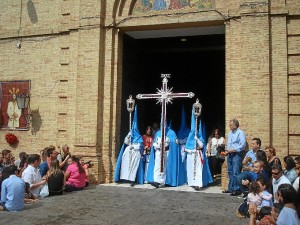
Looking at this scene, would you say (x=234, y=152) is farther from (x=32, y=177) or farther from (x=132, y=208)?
(x=32, y=177)

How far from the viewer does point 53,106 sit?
12.7 metres

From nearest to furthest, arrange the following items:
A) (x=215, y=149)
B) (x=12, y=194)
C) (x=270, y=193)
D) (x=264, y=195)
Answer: (x=264, y=195), (x=270, y=193), (x=12, y=194), (x=215, y=149)

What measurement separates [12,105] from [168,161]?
6.10 m

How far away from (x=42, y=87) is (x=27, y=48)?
1.58 meters

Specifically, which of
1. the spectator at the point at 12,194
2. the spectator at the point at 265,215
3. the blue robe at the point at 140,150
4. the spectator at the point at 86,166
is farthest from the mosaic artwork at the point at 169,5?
the spectator at the point at 265,215

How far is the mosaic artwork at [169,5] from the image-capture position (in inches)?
451

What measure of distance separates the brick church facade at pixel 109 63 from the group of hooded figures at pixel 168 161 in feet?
2.40

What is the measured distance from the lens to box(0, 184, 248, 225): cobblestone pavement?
7.22 meters

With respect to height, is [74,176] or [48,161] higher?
[48,161]

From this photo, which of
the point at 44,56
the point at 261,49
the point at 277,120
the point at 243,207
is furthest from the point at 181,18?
the point at 243,207

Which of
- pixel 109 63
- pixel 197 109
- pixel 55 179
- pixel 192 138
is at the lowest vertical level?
pixel 55 179

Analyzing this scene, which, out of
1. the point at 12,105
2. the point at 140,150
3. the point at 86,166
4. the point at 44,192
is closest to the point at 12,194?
the point at 44,192

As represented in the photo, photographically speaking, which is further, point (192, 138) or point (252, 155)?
point (192, 138)

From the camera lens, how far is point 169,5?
11750 millimetres
